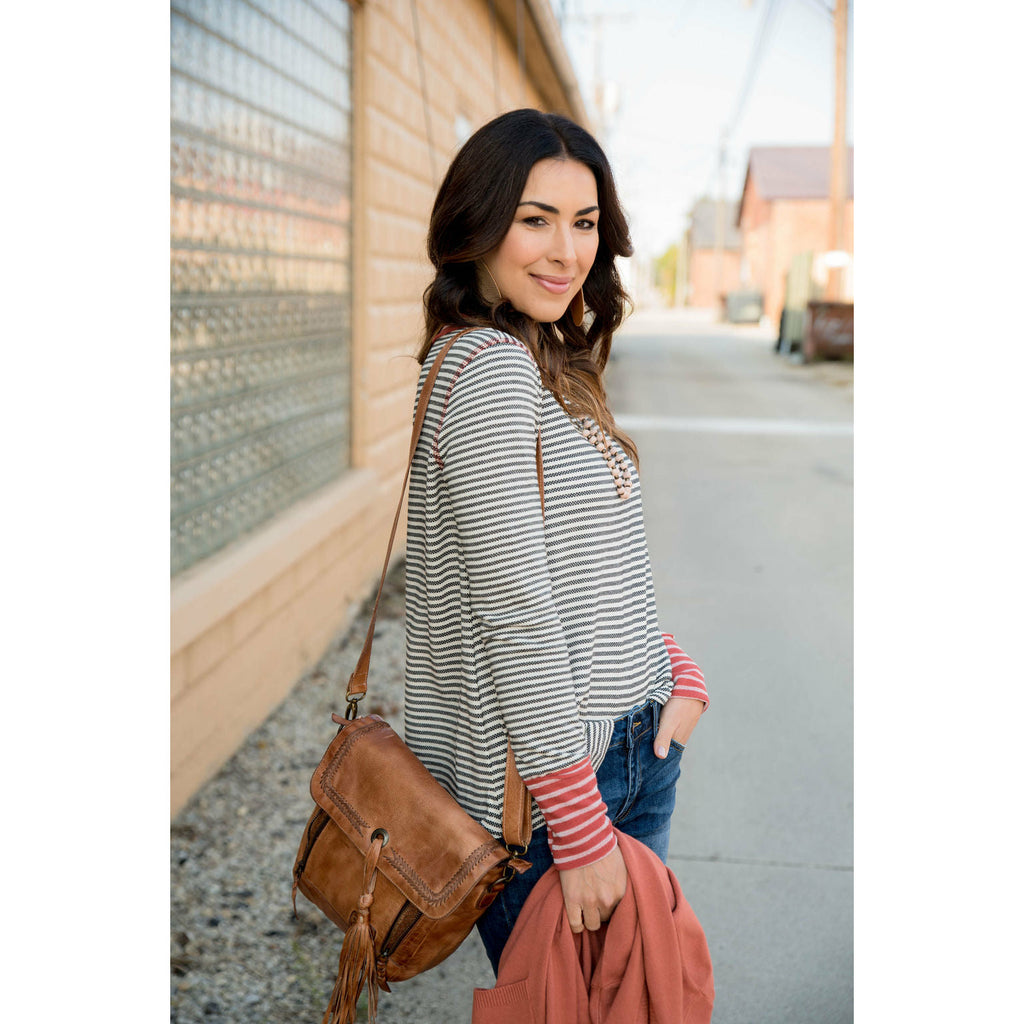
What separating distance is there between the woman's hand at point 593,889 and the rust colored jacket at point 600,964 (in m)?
0.02

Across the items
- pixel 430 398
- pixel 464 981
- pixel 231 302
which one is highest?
pixel 231 302

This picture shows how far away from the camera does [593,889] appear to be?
1.45 meters

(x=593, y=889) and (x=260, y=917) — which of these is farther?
(x=260, y=917)

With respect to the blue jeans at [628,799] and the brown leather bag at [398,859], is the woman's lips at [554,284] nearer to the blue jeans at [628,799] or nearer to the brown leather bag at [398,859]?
the brown leather bag at [398,859]

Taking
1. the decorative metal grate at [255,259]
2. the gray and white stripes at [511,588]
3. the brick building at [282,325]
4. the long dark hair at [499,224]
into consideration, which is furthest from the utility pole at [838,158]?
the gray and white stripes at [511,588]

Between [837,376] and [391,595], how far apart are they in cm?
1305

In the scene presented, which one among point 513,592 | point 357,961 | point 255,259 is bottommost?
point 357,961

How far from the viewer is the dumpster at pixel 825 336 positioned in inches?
771

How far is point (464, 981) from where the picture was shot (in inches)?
105

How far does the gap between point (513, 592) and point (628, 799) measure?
43 centimetres

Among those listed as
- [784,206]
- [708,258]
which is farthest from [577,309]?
[708,258]

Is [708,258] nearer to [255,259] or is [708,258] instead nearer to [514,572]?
[255,259]
